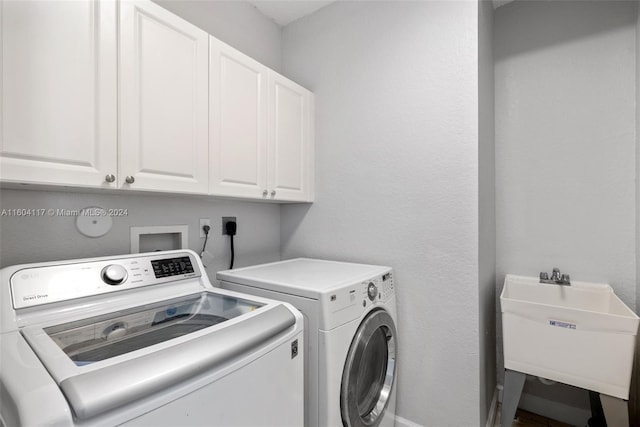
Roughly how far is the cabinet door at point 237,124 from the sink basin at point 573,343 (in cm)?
147

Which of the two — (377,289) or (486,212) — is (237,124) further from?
(486,212)

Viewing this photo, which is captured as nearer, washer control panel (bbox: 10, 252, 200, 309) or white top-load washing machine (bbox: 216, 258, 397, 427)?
washer control panel (bbox: 10, 252, 200, 309)

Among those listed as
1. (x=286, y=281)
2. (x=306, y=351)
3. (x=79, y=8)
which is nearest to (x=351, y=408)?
(x=306, y=351)

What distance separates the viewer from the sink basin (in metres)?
1.24

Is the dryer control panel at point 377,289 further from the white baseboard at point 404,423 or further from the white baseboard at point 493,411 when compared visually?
the white baseboard at point 493,411

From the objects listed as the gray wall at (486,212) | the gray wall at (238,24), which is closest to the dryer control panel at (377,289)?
the gray wall at (486,212)

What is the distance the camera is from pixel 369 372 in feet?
4.98

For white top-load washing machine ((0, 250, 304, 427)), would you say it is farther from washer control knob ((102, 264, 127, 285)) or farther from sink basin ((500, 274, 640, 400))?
sink basin ((500, 274, 640, 400))

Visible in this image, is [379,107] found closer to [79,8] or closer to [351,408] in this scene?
[79,8]

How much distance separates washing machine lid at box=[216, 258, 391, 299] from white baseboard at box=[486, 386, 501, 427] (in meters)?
1.05

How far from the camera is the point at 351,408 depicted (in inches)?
50.4

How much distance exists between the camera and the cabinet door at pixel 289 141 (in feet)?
5.75

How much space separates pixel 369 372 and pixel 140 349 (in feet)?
3.80

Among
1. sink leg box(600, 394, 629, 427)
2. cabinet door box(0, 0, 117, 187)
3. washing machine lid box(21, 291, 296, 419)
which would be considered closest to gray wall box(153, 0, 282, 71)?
cabinet door box(0, 0, 117, 187)
